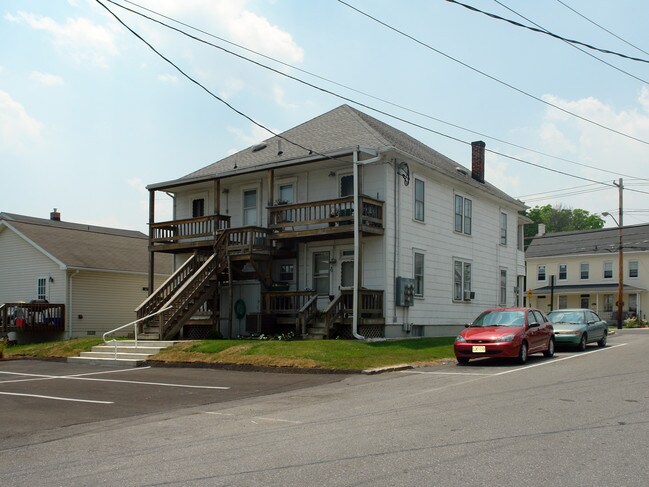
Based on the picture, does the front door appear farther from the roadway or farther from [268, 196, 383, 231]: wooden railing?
the roadway

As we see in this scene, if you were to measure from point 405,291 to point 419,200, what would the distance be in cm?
373

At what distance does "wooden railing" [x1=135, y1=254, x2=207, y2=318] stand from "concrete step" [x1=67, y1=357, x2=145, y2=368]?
239 centimetres

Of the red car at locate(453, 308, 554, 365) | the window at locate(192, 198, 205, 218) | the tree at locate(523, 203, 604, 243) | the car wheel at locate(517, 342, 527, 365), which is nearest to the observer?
the red car at locate(453, 308, 554, 365)

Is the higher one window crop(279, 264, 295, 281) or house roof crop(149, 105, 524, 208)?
house roof crop(149, 105, 524, 208)

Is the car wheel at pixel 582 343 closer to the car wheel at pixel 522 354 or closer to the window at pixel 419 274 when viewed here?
the car wheel at pixel 522 354

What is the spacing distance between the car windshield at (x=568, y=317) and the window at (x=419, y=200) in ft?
19.3

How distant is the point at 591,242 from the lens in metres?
61.7

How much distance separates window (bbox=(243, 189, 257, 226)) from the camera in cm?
2736

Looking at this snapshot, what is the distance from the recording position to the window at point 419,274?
82.6 ft

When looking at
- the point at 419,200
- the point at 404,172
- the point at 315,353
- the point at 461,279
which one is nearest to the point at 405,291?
the point at 419,200

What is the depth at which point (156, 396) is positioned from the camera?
13.2 metres

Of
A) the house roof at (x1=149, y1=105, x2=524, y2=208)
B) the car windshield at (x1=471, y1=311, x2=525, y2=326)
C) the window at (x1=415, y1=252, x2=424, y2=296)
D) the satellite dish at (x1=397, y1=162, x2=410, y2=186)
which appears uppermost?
the house roof at (x1=149, y1=105, x2=524, y2=208)

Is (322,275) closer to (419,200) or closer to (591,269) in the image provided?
(419,200)

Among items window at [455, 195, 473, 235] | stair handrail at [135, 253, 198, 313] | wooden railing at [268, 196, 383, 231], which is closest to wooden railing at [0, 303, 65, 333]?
stair handrail at [135, 253, 198, 313]
